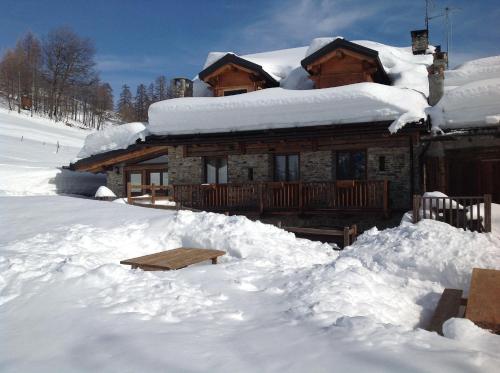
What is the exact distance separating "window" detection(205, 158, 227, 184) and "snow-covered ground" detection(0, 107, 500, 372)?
7.54 metres

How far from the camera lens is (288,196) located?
1427 centimetres

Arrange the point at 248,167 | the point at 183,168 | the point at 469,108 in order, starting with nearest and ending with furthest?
1. the point at 469,108
2. the point at 248,167
3. the point at 183,168

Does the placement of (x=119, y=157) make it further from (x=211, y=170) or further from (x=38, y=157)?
(x=38, y=157)

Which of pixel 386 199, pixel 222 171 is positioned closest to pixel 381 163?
pixel 386 199

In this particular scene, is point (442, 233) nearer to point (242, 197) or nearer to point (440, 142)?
point (440, 142)

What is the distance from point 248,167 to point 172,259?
9379 mm

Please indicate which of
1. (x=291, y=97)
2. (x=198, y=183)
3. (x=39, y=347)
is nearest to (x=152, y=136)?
(x=198, y=183)

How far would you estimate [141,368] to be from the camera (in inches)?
124

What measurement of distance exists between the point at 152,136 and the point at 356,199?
343 inches

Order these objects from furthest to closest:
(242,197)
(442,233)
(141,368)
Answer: (242,197)
(442,233)
(141,368)

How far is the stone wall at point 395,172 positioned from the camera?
13711 mm

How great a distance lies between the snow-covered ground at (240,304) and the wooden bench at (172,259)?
17.4 inches

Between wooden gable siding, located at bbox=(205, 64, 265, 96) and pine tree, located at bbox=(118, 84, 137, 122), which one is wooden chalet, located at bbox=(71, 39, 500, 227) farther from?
pine tree, located at bbox=(118, 84, 137, 122)

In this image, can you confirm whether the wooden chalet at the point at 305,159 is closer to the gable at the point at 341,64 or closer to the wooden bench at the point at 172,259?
the gable at the point at 341,64
